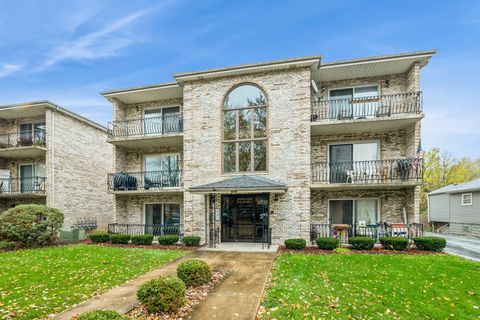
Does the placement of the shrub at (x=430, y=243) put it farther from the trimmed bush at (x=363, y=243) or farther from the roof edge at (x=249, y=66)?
the roof edge at (x=249, y=66)

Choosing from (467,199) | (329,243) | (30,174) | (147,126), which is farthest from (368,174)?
(30,174)

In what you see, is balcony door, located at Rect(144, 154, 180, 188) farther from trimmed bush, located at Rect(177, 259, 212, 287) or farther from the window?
the window

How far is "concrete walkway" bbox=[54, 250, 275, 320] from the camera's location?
16.1 feet

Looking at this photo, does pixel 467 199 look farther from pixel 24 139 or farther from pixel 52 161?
pixel 24 139

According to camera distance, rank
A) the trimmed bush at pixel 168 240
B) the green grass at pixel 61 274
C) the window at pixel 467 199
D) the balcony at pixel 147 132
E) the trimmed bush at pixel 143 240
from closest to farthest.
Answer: the green grass at pixel 61 274, the trimmed bush at pixel 168 240, the trimmed bush at pixel 143 240, the balcony at pixel 147 132, the window at pixel 467 199

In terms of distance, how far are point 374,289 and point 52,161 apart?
18007 millimetres

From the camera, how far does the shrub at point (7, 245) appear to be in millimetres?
12060

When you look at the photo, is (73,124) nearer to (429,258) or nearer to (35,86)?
(35,86)

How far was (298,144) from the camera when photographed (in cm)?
1207

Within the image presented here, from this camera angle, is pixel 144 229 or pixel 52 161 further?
pixel 52 161

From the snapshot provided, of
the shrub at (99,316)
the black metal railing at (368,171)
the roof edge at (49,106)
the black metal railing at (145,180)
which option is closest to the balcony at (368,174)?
the black metal railing at (368,171)

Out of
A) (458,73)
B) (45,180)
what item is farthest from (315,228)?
(458,73)

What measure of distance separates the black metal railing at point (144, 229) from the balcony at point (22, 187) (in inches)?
212

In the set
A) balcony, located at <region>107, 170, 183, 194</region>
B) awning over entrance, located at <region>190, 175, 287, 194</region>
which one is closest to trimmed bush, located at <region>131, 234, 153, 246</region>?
balcony, located at <region>107, 170, 183, 194</region>
